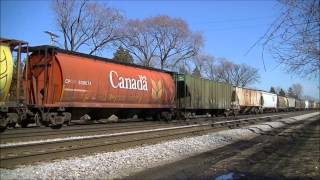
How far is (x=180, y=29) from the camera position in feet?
241

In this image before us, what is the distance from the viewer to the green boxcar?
30559mm

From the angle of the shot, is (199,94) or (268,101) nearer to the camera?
(199,94)

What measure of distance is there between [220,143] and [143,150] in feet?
16.8

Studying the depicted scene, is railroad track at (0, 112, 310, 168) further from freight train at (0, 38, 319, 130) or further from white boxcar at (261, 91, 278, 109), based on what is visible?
white boxcar at (261, 91, 278, 109)

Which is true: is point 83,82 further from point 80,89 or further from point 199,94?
point 199,94

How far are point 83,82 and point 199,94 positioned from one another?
14995 mm

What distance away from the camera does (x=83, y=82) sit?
19.2m

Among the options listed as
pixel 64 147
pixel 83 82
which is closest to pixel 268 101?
pixel 83 82

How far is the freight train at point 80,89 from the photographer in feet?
51.4

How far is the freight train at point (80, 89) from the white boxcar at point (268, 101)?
3520 cm

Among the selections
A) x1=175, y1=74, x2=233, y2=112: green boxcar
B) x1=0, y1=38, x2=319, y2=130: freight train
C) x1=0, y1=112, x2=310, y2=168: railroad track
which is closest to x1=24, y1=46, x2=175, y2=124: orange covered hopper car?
x1=0, y1=38, x2=319, y2=130: freight train

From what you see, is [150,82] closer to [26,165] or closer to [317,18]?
[26,165]

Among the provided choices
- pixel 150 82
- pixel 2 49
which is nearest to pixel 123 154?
pixel 2 49

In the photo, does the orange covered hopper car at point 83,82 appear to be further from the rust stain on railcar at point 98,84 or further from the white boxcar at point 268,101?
the white boxcar at point 268,101
